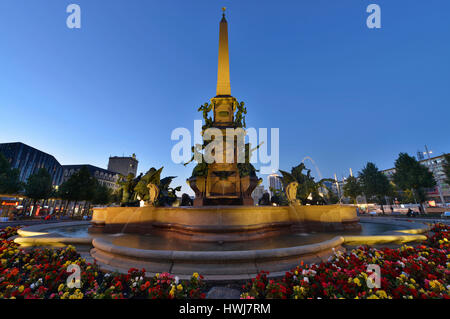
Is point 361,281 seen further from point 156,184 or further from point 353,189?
point 353,189

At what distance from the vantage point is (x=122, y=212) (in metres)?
10.7

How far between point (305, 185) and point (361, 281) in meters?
8.44

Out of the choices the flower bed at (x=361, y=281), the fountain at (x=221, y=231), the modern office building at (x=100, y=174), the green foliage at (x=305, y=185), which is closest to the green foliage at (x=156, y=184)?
the fountain at (x=221, y=231)

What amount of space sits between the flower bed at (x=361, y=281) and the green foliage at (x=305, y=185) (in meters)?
6.52

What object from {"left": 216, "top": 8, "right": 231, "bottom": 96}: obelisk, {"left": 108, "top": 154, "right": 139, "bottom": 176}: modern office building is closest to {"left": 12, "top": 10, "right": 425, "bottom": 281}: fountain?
{"left": 216, "top": 8, "right": 231, "bottom": 96}: obelisk

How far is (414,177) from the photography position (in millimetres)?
41125

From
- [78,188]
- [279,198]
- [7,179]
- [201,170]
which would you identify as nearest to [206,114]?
[201,170]

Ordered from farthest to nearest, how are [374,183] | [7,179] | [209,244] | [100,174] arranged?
[100,174] < [374,183] < [7,179] < [209,244]

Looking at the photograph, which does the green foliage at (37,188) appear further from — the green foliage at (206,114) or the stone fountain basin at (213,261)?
the stone fountain basin at (213,261)

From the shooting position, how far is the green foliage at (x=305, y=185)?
1148 cm
